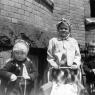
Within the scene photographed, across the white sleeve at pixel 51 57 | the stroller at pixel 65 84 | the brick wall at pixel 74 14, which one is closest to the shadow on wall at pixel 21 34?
the white sleeve at pixel 51 57

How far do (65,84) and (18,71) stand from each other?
2.86 feet

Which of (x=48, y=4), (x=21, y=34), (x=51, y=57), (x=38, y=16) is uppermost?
(x=48, y=4)

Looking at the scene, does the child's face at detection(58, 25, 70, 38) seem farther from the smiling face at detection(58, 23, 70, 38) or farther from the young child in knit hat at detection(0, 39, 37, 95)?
the young child in knit hat at detection(0, 39, 37, 95)

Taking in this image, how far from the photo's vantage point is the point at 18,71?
4.34 metres

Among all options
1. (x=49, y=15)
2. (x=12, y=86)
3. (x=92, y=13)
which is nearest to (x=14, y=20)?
(x=49, y=15)

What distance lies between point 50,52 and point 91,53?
1.58 meters

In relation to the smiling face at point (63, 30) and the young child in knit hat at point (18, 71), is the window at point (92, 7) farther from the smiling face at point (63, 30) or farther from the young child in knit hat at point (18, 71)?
the young child in knit hat at point (18, 71)

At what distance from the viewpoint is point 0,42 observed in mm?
5488

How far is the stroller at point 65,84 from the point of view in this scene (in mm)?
4156

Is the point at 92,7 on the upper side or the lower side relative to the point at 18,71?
upper

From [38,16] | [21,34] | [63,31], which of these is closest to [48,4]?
[38,16]

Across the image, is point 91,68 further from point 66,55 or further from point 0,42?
point 0,42

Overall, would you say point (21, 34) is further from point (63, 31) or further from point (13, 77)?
point (13, 77)

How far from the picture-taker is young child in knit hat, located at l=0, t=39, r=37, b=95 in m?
4.18
